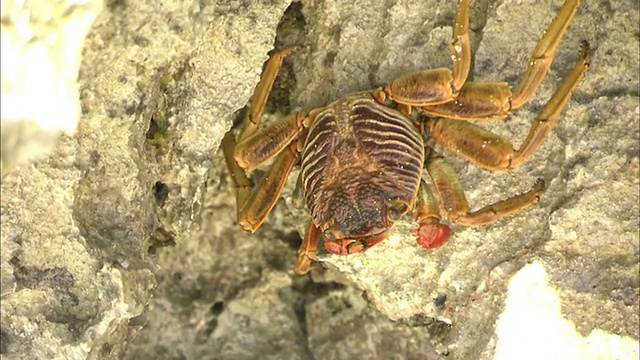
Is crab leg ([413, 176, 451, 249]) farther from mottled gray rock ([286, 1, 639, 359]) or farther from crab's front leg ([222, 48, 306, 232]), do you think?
crab's front leg ([222, 48, 306, 232])

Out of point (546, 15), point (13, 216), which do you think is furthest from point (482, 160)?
point (13, 216)

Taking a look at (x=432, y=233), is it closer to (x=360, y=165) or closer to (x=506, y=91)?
(x=360, y=165)

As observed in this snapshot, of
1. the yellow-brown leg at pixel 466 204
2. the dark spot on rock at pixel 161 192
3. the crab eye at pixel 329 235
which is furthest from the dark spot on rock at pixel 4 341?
the yellow-brown leg at pixel 466 204

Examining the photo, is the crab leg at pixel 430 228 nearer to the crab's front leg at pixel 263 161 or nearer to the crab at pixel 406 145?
the crab at pixel 406 145

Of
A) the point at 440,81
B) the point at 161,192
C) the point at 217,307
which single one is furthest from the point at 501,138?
the point at 217,307

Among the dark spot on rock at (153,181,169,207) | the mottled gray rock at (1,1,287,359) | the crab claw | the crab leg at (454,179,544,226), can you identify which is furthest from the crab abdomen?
the dark spot on rock at (153,181,169,207)

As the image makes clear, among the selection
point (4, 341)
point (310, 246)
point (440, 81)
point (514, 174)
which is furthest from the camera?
point (310, 246)
